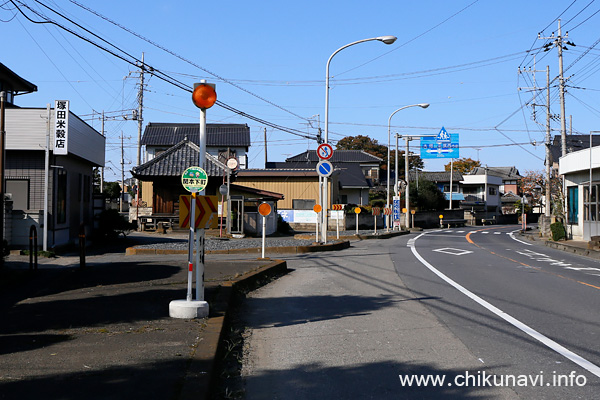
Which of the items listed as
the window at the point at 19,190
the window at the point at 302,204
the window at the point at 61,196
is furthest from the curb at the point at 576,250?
the window at the point at 19,190

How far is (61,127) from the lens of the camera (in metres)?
18.6

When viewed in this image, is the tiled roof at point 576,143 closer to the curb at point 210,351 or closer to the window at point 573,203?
the window at point 573,203

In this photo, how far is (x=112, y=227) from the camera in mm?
24828

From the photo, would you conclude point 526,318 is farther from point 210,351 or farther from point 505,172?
point 505,172

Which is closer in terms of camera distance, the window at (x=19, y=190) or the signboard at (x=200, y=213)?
the signboard at (x=200, y=213)

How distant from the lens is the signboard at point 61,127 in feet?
60.7

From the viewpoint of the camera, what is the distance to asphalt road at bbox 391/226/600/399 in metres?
5.37

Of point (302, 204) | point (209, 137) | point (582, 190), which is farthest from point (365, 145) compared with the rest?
point (582, 190)

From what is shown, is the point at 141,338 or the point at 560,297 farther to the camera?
the point at 560,297

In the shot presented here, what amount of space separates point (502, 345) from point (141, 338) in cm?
416

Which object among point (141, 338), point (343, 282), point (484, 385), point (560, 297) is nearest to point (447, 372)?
point (484, 385)

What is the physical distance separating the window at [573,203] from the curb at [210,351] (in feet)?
88.7

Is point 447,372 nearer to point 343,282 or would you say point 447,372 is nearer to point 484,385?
point 484,385

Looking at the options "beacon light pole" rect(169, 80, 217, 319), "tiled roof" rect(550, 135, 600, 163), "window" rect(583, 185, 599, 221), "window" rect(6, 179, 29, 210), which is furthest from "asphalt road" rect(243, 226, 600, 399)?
"tiled roof" rect(550, 135, 600, 163)
